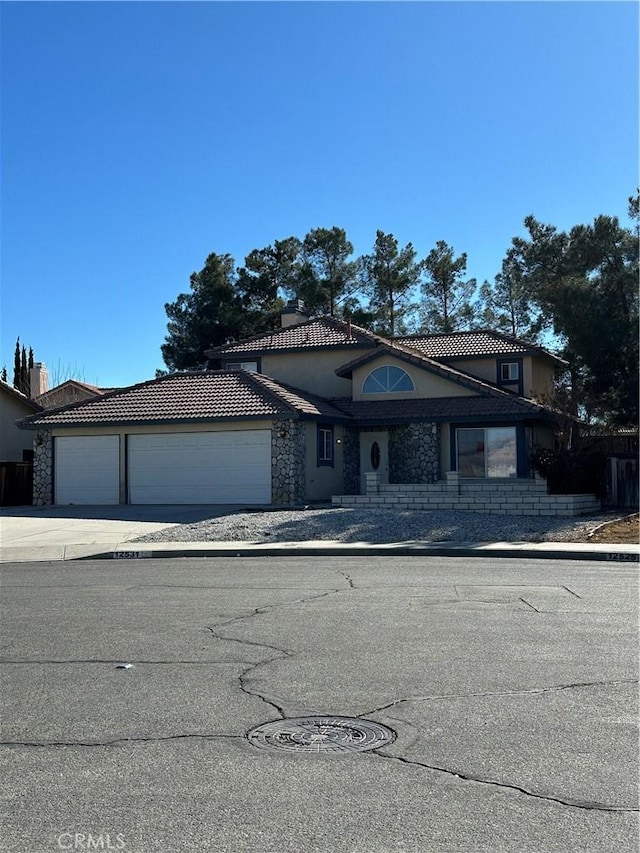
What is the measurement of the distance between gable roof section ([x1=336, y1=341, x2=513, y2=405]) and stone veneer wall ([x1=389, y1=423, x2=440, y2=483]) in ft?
6.02

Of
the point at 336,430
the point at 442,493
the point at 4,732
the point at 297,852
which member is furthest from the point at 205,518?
the point at 297,852

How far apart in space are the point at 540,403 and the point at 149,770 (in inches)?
1074

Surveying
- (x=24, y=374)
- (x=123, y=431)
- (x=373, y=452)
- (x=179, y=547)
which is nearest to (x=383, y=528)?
(x=179, y=547)

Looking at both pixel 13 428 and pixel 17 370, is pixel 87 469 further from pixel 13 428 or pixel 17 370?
pixel 17 370

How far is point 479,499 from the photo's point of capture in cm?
2516

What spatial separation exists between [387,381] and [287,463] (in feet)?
21.7

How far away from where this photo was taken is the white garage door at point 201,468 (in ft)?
98.7

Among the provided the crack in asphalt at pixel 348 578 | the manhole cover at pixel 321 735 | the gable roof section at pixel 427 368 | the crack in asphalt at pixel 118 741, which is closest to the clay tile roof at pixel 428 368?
the gable roof section at pixel 427 368

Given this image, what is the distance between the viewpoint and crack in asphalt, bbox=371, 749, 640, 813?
5.04 metres

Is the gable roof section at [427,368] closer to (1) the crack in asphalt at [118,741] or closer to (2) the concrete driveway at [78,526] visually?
(2) the concrete driveway at [78,526]

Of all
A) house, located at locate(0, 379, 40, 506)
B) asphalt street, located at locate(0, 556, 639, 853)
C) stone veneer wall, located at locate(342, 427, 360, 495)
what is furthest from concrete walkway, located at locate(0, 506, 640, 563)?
stone veneer wall, located at locate(342, 427, 360, 495)

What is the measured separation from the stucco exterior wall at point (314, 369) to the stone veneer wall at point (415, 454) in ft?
12.2

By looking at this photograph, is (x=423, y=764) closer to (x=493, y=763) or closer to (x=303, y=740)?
(x=493, y=763)

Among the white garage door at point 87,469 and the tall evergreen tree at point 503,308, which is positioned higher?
the tall evergreen tree at point 503,308
